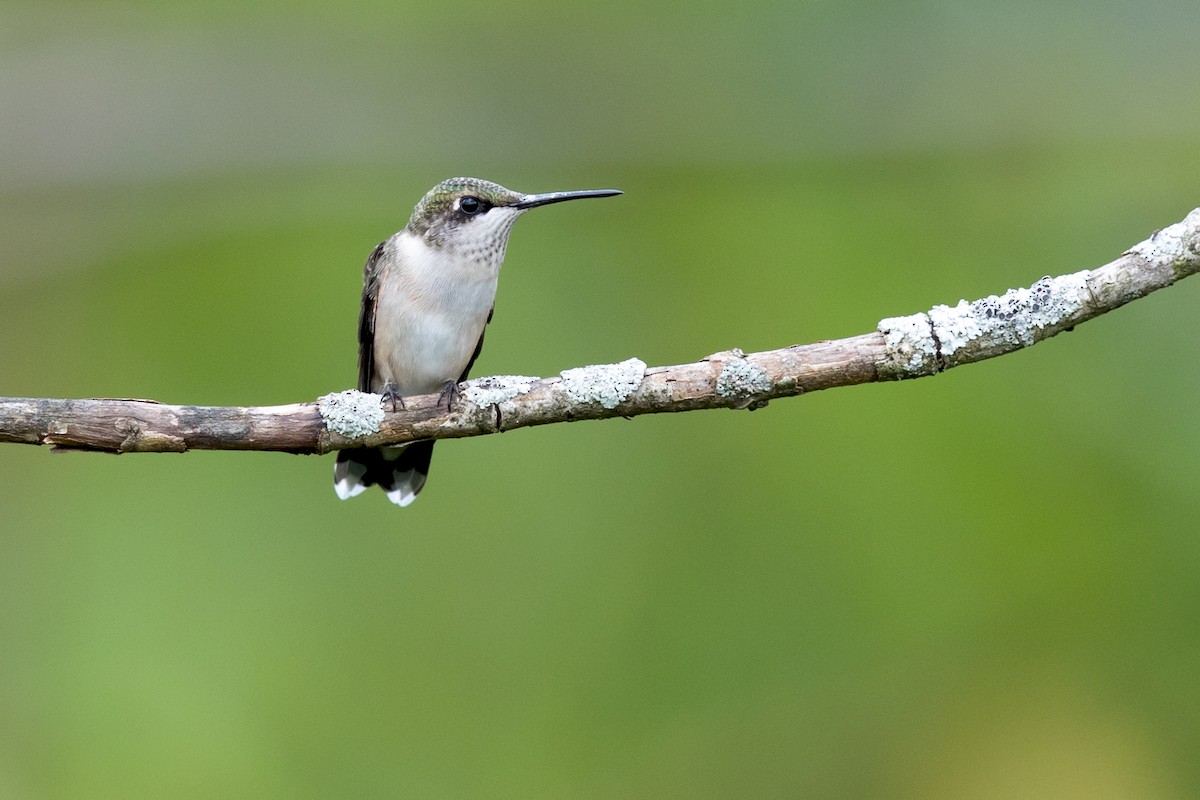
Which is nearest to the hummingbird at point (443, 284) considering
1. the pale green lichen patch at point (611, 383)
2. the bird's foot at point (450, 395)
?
the bird's foot at point (450, 395)

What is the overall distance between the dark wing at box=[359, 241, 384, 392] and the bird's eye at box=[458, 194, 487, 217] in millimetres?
572

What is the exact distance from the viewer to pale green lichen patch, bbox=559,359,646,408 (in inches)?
152

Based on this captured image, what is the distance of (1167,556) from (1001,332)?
3.82 m

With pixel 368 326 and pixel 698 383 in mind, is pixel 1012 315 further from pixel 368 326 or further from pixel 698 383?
pixel 368 326

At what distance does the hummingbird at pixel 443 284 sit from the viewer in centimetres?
526

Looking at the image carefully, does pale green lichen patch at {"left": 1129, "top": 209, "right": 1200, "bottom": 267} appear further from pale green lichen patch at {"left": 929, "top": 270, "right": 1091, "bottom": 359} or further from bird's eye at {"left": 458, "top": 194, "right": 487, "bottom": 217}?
bird's eye at {"left": 458, "top": 194, "right": 487, "bottom": 217}

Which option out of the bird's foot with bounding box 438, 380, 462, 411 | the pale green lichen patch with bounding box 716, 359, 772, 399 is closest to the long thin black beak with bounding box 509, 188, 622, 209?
the bird's foot with bounding box 438, 380, 462, 411

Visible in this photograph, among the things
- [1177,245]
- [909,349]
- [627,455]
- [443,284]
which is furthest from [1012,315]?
[627,455]

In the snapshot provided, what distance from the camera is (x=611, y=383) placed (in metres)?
3.87

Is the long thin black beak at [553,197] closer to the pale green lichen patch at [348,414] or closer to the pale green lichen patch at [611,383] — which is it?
the pale green lichen patch at [611,383]

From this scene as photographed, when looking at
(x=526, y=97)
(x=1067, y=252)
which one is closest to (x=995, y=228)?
(x=1067, y=252)

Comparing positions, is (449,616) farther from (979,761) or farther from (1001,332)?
(1001,332)

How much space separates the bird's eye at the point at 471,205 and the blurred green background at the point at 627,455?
7.52 feet

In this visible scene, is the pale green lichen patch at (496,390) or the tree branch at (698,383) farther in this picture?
the pale green lichen patch at (496,390)
